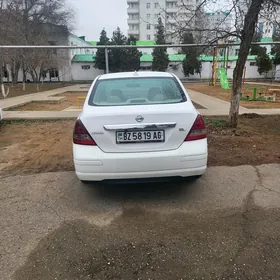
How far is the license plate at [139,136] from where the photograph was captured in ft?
9.62

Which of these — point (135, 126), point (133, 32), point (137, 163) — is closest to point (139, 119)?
point (135, 126)

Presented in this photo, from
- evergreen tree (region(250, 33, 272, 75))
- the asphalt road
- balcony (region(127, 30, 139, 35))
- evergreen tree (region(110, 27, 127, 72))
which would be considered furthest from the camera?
balcony (region(127, 30, 139, 35))

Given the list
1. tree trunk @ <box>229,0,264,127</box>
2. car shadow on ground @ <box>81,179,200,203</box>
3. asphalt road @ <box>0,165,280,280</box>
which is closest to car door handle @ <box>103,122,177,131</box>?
car shadow on ground @ <box>81,179,200,203</box>

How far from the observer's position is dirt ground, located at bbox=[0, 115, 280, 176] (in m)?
4.67

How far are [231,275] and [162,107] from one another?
6.05ft

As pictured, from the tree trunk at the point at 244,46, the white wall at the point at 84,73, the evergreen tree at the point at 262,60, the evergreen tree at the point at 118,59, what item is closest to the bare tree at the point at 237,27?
the tree trunk at the point at 244,46

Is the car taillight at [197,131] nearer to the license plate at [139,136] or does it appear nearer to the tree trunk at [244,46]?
A: the license plate at [139,136]

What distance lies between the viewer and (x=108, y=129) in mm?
2916

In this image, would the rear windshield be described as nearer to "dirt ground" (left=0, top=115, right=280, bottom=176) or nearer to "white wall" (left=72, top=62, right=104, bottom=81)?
"dirt ground" (left=0, top=115, right=280, bottom=176)

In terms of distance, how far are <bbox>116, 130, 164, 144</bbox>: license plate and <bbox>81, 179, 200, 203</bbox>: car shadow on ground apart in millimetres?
644

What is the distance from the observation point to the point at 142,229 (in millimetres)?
2721

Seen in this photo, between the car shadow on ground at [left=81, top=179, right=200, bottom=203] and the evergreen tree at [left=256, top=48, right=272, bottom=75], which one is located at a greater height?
the evergreen tree at [left=256, top=48, right=272, bottom=75]

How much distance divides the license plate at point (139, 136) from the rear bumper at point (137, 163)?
5.9 inches

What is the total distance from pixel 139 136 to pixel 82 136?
66cm
